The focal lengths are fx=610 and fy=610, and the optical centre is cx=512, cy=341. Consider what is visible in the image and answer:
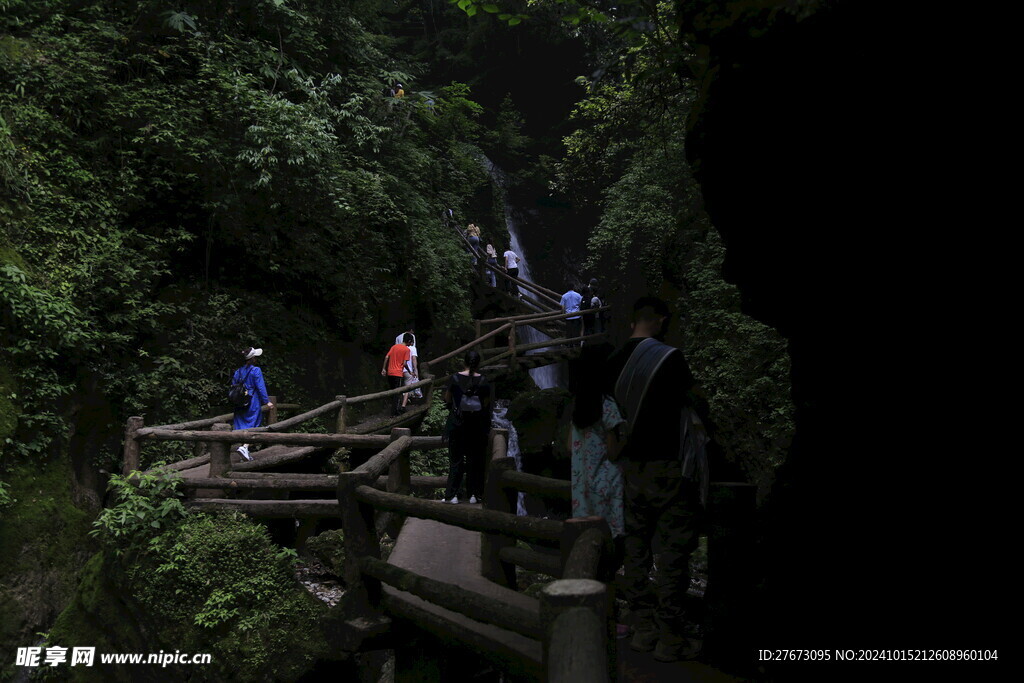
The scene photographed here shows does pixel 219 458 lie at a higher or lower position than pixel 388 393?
lower

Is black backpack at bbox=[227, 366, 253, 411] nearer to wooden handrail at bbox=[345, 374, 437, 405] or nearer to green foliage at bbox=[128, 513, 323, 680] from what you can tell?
wooden handrail at bbox=[345, 374, 437, 405]

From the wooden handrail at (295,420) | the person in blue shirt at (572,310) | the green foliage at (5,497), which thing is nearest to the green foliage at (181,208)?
the green foliage at (5,497)

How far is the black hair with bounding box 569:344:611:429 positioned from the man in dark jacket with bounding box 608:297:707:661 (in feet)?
0.21

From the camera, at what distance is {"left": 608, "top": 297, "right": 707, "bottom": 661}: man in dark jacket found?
3.55 metres

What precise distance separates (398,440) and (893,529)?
15.2ft

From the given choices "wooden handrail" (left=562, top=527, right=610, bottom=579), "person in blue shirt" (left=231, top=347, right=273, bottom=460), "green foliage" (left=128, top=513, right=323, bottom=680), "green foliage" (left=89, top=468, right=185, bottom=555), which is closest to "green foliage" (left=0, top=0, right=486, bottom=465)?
"person in blue shirt" (left=231, top=347, right=273, bottom=460)

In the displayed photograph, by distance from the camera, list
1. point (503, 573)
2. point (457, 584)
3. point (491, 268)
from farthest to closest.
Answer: point (491, 268), point (503, 573), point (457, 584)

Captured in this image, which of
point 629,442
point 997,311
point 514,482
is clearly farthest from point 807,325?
point 514,482

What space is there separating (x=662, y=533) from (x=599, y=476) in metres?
0.50

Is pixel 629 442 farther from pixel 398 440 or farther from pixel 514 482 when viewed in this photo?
pixel 398 440

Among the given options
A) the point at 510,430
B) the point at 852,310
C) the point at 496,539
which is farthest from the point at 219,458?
the point at 510,430

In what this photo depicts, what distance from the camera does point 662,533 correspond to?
367 cm

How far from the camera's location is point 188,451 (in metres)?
10.6

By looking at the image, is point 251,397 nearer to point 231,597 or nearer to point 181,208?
point 231,597
